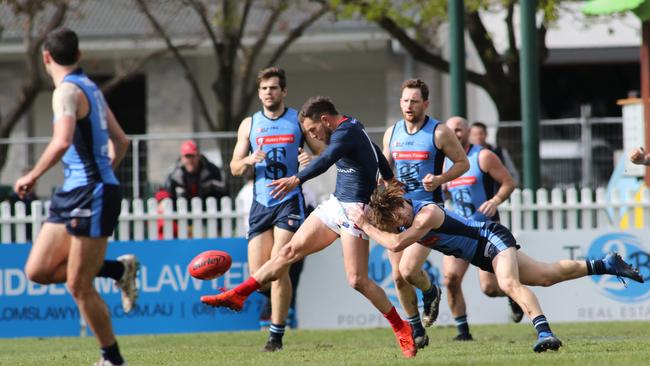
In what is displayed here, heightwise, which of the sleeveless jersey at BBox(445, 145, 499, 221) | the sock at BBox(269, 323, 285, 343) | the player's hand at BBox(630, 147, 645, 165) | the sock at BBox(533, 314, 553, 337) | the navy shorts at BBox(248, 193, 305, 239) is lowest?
the sock at BBox(269, 323, 285, 343)

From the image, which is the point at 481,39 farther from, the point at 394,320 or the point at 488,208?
the point at 394,320

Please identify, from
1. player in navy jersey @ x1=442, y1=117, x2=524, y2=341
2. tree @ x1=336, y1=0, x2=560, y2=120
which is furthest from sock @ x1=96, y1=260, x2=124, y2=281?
tree @ x1=336, y1=0, x2=560, y2=120

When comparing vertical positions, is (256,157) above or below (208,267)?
above

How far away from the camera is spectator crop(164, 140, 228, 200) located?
15633 millimetres

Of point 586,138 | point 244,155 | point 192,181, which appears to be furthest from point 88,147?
point 586,138

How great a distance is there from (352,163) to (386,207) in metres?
0.69

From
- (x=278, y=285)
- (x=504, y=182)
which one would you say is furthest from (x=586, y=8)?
(x=278, y=285)

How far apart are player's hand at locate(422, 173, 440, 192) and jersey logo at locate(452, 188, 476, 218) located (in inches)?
59.2

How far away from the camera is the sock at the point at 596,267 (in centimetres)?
970

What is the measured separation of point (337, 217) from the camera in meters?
9.77

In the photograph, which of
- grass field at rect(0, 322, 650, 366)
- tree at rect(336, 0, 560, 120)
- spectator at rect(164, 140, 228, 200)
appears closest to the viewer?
grass field at rect(0, 322, 650, 366)

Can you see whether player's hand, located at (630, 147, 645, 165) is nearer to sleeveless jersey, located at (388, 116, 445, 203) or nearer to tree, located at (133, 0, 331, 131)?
sleeveless jersey, located at (388, 116, 445, 203)

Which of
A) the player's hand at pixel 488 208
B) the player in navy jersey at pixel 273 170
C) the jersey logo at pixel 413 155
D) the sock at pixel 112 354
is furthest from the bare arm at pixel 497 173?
the sock at pixel 112 354

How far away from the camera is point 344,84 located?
100 ft
